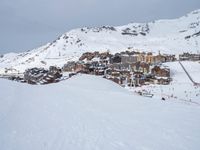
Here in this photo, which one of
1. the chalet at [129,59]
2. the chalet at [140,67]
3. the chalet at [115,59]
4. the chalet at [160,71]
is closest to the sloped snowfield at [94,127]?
the chalet at [160,71]

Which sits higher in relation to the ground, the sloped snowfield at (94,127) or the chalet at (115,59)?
the chalet at (115,59)

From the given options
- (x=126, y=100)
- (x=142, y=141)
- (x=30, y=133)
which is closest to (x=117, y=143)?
(x=142, y=141)

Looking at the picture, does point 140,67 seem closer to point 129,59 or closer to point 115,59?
point 115,59

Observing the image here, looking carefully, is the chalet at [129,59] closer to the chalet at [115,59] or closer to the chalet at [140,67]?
the chalet at [115,59]

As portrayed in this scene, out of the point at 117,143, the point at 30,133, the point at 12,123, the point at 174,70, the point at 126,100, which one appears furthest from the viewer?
the point at 174,70

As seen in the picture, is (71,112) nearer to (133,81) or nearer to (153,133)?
Answer: (153,133)

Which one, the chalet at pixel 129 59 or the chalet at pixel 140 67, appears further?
the chalet at pixel 129 59

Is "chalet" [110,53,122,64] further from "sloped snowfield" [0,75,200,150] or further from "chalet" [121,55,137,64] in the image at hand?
"sloped snowfield" [0,75,200,150]

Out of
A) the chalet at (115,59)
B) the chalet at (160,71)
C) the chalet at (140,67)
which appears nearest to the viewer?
the chalet at (160,71)
